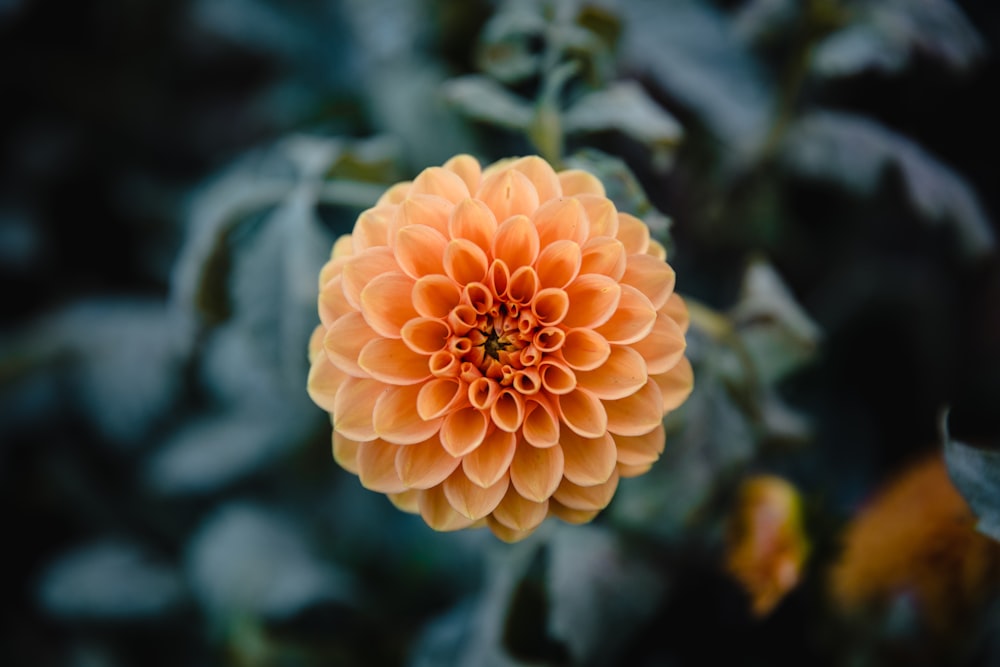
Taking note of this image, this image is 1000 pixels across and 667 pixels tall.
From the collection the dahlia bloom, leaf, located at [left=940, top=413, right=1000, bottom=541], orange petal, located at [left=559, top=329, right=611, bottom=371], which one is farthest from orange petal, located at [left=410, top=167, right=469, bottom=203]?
leaf, located at [left=940, top=413, right=1000, bottom=541]

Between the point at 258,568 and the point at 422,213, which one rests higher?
the point at 422,213

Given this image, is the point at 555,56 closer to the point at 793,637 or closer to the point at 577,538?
the point at 577,538

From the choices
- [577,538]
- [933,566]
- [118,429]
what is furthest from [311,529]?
[933,566]

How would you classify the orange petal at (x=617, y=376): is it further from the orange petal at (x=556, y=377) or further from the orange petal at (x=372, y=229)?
the orange petal at (x=372, y=229)

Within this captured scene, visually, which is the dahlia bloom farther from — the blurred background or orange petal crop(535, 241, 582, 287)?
the blurred background

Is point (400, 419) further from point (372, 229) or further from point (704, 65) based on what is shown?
point (704, 65)

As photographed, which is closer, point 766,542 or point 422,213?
point 422,213

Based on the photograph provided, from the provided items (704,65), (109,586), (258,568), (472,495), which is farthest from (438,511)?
(109,586)
